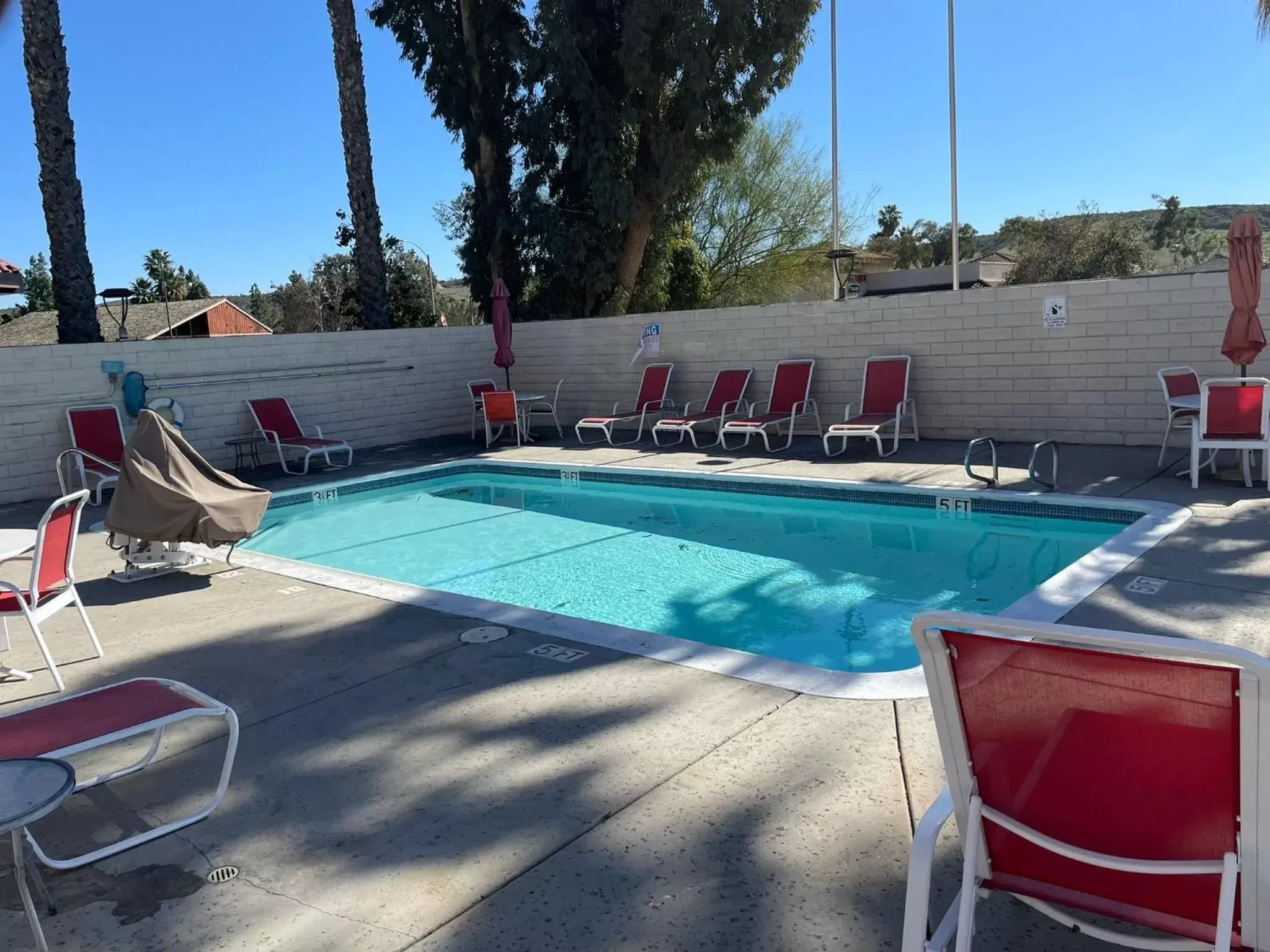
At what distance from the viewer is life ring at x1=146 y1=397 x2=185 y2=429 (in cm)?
991

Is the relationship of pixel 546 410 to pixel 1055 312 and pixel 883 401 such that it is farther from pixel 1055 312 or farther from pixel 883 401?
pixel 1055 312

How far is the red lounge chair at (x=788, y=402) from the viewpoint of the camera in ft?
33.7

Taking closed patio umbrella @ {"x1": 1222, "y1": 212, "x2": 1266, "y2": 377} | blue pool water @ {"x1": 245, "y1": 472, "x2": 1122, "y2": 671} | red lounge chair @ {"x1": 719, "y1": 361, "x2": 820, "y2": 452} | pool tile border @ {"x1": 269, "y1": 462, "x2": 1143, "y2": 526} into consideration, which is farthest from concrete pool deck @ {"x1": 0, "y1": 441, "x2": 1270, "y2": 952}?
red lounge chair @ {"x1": 719, "y1": 361, "x2": 820, "y2": 452}

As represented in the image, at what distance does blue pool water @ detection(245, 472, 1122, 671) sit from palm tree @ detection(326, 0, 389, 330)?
5520mm

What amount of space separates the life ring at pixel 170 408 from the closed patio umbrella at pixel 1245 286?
31.6 feet

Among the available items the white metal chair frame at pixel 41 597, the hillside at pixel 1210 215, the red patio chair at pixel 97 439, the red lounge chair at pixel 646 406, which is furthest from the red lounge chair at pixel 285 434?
the hillside at pixel 1210 215

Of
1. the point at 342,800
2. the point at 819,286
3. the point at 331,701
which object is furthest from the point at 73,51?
the point at 819,286

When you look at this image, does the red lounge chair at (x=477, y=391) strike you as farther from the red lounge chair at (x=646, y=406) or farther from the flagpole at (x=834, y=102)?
the flagpole at (x=834, y=102)

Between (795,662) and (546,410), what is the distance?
377 inches

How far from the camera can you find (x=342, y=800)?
2.95 meters

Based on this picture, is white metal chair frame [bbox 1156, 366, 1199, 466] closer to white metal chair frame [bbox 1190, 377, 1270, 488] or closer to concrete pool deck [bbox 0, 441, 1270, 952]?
white metal chair frame [bbox 1190, 377, 1270, 488]

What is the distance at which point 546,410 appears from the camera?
13602 mm

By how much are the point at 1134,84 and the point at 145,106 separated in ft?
118

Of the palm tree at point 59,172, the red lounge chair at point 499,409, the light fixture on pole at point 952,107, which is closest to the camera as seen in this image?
the palm tree at point 59,172
